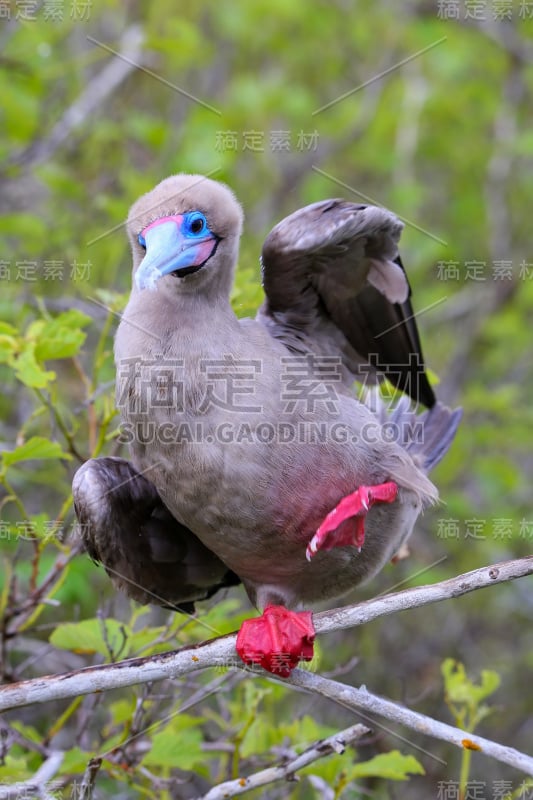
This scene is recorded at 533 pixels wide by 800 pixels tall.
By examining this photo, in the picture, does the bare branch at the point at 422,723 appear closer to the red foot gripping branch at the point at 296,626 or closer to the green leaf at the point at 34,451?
the red foot gripping branch at the point at 296,626

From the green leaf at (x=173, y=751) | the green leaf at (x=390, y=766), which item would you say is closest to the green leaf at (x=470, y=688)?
the green leaf at (x=390, y=766)

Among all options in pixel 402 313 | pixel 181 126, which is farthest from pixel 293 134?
pixel 402 313

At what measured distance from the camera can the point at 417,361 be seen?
15.6ft

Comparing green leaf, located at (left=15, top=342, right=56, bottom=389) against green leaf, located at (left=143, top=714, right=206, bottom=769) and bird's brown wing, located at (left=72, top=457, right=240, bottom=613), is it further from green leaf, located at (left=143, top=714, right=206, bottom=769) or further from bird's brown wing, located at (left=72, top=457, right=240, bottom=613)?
Answer: green leaf, located at (left=143, top=714, right=206, bottom=769)

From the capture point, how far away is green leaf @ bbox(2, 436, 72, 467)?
371 centimetres

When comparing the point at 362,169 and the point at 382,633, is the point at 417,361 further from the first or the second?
the point at 362,169

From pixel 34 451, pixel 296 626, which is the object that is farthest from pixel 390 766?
pixel 34 451

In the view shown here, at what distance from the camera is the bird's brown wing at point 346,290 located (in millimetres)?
3971

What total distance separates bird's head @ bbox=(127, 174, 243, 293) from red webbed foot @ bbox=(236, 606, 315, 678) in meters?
1.32

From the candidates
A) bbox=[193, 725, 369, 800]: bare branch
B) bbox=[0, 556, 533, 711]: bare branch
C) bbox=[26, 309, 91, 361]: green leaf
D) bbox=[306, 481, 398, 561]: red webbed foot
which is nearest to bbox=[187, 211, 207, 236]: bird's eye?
bbox=[26, 309, 91, 361]: green leaf

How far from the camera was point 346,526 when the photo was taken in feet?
12.5

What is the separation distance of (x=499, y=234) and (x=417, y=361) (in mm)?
4067

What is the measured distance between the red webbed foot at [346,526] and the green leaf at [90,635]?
0.80 metres

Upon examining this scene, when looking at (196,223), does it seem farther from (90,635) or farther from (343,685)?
(343,685)
